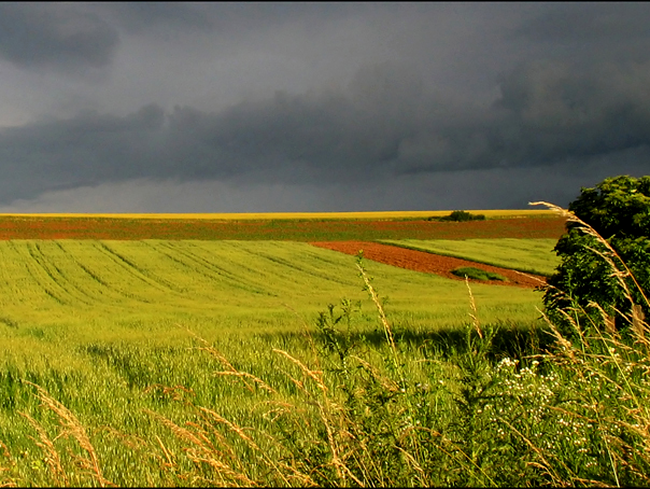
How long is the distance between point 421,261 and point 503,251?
7867mm

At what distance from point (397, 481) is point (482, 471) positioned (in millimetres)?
495

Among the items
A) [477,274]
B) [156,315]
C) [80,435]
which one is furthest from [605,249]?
[477,274]

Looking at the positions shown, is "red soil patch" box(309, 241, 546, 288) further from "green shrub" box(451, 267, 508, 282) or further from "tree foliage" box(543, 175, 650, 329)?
"tree foliage" box(543, 175, 650, 329)

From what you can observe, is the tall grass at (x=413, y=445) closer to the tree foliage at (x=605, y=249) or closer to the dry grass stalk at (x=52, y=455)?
the dry grass stalk at (x=52, y=455)

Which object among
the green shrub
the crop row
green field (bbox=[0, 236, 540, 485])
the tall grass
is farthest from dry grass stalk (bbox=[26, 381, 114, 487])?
the crop row

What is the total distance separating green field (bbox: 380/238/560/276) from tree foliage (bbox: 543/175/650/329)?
2128 centimetres

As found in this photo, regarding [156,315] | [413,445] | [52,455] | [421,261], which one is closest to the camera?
[413,445]

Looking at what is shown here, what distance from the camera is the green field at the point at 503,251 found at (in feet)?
116

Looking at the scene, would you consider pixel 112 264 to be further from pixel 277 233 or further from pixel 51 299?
pixel 277 233

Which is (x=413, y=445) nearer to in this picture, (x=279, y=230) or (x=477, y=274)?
(x=477, y=274)

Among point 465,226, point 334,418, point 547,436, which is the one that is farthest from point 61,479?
point 465,226

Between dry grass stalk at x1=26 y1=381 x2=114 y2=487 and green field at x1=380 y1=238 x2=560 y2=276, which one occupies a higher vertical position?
dry grass stalk at x1=26 y1=381 x2=114 y2=487

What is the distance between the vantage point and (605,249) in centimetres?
984

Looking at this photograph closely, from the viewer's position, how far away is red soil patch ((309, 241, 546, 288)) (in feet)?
Answer: 106
